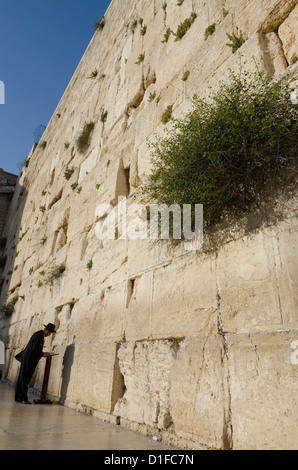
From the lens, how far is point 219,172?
2.49 metres

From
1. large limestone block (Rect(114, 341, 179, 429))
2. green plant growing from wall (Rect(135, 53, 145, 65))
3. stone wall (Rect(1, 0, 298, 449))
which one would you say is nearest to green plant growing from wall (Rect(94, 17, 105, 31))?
stone wall (Rect(1, 0, 298, 449))

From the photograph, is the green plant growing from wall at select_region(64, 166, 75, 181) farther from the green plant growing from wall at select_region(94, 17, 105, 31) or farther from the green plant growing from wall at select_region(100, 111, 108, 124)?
the green plant growing from wall at select_region(94, 17, 105, 31)

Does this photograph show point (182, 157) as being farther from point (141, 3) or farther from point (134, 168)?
point (141, 3)

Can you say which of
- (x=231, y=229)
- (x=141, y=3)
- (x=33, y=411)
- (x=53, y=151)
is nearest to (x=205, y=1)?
(x=141, y=3)

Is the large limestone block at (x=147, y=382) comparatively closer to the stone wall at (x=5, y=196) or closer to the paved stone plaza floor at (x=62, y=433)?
the paved stone plaza floor at (x=62, y=433)

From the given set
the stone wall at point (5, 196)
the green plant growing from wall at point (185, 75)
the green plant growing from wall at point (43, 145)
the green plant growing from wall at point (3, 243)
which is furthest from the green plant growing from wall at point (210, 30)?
the stone wall at point (5, 196)

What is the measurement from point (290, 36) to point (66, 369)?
185 inches

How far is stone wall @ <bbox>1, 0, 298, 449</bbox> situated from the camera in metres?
2.11

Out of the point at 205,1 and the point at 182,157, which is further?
the point at 205,1

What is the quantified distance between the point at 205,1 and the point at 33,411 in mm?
5419

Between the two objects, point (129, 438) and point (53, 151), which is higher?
point (53, 151)

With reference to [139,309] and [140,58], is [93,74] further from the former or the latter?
[139,309]

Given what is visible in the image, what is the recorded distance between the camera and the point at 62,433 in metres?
2.71

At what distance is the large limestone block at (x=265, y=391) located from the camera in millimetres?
1847
